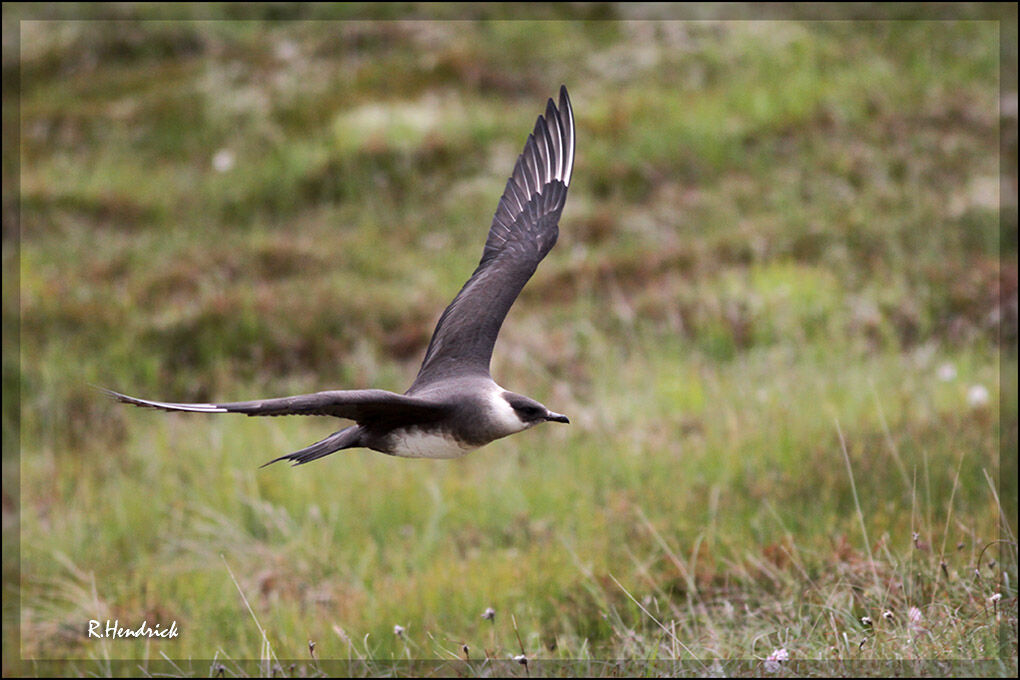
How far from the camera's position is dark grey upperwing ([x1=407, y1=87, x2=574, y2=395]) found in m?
3.71

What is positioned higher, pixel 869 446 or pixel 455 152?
pixel 455 152

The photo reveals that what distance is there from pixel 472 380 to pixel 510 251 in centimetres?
89

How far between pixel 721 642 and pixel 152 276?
685cm

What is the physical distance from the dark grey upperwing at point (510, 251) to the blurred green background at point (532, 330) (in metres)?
0.99

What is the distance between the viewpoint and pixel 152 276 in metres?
9.09

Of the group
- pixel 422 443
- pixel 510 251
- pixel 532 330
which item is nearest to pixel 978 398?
pixel 510 251

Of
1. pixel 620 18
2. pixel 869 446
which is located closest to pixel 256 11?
pixel 620 18

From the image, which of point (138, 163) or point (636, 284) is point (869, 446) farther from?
point (138, 163)

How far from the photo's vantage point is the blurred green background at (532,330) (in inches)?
174

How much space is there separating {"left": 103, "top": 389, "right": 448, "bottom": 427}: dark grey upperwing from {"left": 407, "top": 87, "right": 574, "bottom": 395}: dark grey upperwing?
52 cm

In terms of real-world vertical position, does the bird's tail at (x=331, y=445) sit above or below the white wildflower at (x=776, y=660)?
above

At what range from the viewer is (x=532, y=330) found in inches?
313
